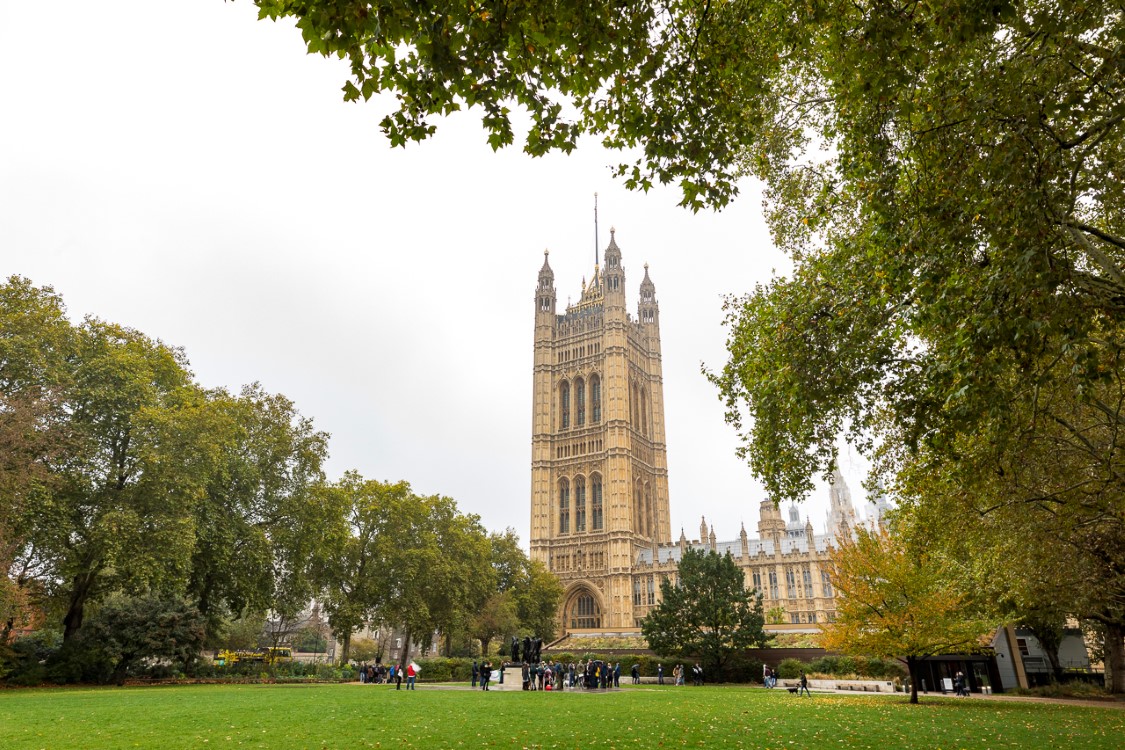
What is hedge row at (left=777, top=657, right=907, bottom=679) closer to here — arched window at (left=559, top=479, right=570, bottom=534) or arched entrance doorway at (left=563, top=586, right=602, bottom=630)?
arched entrance doorway at (left=563, top=586, right=602, bottom=630)

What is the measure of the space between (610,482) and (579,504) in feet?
19.2

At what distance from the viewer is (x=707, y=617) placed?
40.2m

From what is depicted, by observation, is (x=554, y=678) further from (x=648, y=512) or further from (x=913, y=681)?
(x=648, y=512)

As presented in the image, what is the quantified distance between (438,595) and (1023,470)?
38281 mm

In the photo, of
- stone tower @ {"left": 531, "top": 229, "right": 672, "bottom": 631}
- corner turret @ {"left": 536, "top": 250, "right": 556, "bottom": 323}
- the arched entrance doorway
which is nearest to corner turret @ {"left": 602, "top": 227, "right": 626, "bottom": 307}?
stone tower @ {"left": 531, "top": 229, "right": 672, "bottom": 631}

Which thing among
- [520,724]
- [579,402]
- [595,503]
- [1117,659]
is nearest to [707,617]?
[1117,659]

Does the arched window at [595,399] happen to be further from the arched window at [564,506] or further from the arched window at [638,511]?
the arched window at [638,511]

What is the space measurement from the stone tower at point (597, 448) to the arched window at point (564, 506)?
132 mm

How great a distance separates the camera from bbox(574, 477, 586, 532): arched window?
277ft

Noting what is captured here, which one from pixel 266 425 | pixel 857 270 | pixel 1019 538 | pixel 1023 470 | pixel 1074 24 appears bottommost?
pixel 1019 538

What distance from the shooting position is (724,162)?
951cm

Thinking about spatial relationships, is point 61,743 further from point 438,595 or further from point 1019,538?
point 438,595

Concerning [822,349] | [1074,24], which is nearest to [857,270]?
[822,349]

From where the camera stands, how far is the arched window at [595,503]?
3287 inches
